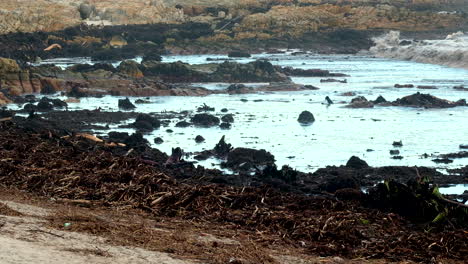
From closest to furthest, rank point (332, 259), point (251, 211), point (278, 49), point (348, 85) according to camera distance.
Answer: point (332, 259) < point (251, 211) < point (348, 85) < point (278, 49)

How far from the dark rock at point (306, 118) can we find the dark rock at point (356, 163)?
6.97 m

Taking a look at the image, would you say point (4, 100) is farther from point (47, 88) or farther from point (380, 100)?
point (380, 100)

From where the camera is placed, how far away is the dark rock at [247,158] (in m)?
16.0

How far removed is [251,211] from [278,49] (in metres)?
44.8

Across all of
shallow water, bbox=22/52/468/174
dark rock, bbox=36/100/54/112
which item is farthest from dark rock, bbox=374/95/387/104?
dark rock, bbox=36/100/54/112

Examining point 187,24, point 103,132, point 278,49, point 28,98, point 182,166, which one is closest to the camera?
point 182,166

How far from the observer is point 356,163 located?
1625cm

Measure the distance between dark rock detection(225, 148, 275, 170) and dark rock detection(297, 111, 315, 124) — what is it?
20.3 feet

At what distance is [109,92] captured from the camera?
29.9 metres

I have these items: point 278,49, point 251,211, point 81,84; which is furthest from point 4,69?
point 278,49

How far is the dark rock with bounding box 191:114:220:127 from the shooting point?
22.5m

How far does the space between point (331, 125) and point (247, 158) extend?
6921mm

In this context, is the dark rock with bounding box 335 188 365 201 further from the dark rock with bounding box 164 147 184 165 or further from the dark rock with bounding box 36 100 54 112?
the dark rock with bounding box 36 100 54 112

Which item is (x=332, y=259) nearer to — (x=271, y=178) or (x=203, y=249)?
(x=203, y=249)
